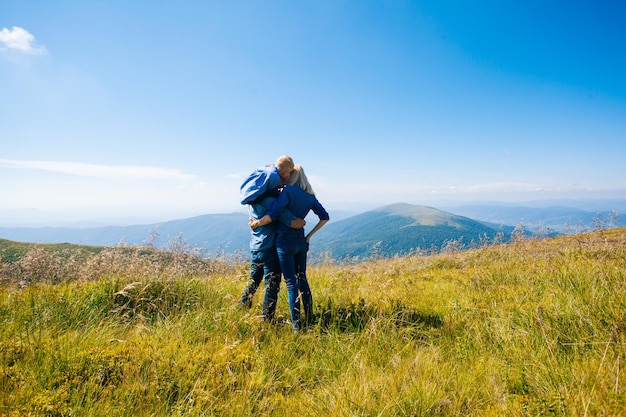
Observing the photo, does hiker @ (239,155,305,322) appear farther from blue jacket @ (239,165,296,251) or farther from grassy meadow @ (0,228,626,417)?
grassy meadow @ (0,228,626,417)

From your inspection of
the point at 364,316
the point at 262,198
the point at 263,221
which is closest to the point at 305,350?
the point at 364,316

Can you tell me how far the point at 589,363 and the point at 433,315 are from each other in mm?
2252

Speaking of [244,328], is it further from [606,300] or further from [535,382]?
[606,300]

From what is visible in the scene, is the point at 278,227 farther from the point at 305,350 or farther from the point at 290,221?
the point at 305,350

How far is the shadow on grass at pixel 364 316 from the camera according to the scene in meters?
4.33

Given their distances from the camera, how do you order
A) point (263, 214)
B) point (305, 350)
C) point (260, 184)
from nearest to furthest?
point (305, 350), point (260, 184), point (263, 214)

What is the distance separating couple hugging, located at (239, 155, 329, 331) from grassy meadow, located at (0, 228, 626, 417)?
19.2 inches

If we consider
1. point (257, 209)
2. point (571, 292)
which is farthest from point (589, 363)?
point (257, 209)

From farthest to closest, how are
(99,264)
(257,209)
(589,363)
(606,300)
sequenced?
(99,264), (257,209), (606,300), (589,363)

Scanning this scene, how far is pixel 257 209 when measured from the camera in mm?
4957

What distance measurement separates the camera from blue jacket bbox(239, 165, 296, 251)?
15.5 ft

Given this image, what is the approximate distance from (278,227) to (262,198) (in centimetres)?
58

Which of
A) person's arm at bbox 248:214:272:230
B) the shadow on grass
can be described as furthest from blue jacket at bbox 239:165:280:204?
the shadow on grass

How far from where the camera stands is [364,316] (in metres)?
4.64
